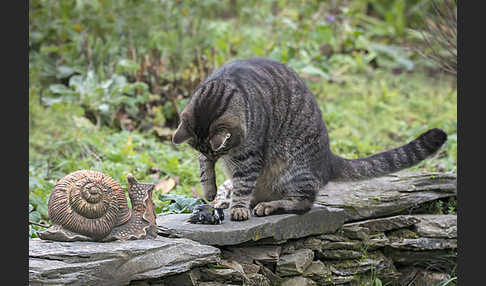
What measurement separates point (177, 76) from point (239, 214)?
3682 millimetres

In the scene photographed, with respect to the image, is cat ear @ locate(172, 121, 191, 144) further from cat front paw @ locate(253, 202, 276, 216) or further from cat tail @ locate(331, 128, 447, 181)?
cat tail @ locate(331, 128, 447, 181)

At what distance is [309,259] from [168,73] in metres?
3.86

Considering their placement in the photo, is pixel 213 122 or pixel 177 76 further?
pixel 177 76

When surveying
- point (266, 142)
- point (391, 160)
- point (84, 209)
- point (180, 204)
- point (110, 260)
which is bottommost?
point (110, 260)

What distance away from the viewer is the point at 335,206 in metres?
4.19

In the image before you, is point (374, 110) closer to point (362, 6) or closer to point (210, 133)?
point (362, 6)

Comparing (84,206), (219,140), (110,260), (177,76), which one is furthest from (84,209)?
(177,76)

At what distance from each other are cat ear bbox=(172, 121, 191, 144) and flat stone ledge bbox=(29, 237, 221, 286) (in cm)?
63

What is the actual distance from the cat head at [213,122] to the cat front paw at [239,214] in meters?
0.42

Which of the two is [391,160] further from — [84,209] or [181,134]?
[84,209]

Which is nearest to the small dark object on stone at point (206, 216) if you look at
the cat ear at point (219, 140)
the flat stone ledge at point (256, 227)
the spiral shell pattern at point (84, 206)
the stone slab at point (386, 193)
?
the flat stone ledge at point (256, 227)

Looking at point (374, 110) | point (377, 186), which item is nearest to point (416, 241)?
point (377, 186)

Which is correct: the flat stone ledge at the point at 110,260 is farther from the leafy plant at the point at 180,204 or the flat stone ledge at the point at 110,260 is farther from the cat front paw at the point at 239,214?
the leafy plant at the point at 180,204

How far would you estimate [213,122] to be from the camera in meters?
3.49
